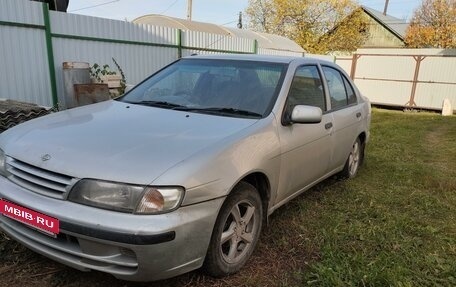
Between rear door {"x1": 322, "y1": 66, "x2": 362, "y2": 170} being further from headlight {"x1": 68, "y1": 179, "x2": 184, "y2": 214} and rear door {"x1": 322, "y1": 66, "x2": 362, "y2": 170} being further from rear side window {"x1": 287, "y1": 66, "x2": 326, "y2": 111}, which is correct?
headlight {"x1": 68, "y1": 179, "x2": 184, "y2": 214}

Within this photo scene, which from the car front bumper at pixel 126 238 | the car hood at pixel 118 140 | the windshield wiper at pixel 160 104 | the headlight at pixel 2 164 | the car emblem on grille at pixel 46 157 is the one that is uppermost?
the windshield wiper at pixel 160 104

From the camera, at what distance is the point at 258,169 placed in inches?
115

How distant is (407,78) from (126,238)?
17.3 metres

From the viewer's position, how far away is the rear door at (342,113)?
439 cm

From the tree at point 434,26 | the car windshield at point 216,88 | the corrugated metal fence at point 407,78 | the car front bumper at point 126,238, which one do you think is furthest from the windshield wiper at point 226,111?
the tree at point 434,26

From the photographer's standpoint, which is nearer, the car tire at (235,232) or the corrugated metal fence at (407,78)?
the car tire at (235,232)

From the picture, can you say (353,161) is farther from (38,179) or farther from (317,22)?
(317,22)

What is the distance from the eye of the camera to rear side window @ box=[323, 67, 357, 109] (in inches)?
178

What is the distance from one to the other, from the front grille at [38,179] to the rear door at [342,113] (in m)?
2.75

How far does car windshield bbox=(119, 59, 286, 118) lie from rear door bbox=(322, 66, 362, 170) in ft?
3.24

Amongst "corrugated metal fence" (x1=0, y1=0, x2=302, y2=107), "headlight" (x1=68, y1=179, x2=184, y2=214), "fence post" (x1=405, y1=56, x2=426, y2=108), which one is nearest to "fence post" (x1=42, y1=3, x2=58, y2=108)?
"corrugated metal fence" (x1=0, y1=0, x2=302, y2=107)

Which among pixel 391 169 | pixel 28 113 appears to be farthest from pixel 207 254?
pixel 391 169

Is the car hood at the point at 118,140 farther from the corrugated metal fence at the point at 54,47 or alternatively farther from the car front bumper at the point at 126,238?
the corrugated metal fence at the point at 54,47

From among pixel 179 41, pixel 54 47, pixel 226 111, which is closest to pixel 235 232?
pixel 226 111
